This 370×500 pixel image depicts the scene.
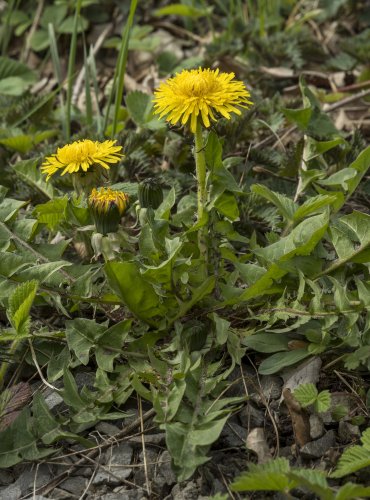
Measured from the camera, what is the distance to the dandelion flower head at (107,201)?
68.7 inches

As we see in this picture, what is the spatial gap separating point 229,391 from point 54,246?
65cm

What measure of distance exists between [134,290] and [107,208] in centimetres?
21

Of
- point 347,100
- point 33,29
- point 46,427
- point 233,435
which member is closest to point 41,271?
point 46,427

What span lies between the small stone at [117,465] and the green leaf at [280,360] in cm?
38

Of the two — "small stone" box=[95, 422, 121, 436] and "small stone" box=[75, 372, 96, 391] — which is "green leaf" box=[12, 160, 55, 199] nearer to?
"small stone" box=[75, 372, 96, 391]

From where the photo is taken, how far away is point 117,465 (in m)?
1.63

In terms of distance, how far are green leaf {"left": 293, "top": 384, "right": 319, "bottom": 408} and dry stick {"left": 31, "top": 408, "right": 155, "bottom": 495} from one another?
0.35m

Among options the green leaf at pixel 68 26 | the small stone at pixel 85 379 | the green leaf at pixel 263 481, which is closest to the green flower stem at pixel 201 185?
the small stone at pixel 85 379

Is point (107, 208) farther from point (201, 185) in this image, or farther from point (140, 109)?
point (140, 109)

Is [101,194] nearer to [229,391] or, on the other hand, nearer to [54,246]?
[54,246]

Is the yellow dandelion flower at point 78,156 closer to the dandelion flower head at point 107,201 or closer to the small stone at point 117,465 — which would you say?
the dandelion flower head at point 107,201

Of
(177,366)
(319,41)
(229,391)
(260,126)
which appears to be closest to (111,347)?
(177,366)

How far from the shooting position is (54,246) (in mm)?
2033

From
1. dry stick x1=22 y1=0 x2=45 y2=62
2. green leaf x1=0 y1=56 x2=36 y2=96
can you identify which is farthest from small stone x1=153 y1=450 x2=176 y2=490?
dry stick x1=22 y1=0 x2=45 y2=62
